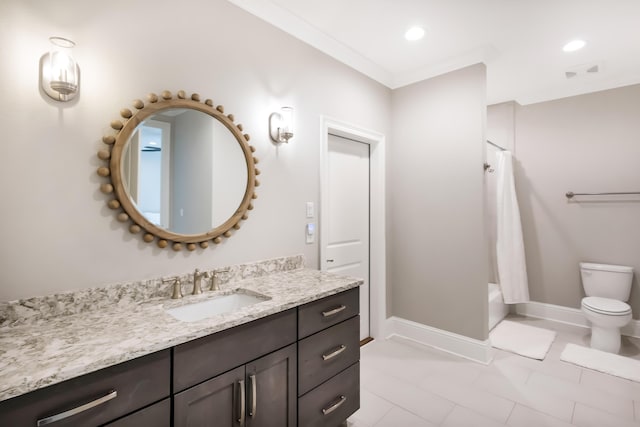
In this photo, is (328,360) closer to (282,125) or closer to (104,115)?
(282,125)

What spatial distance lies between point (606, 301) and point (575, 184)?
125cm

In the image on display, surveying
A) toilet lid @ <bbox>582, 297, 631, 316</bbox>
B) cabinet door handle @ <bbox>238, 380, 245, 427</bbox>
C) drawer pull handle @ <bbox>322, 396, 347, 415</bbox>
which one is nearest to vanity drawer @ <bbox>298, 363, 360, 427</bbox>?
drawer pull handle @ <bbox>322, 396, 347, 415</bbox>

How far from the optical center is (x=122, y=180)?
1.41 m

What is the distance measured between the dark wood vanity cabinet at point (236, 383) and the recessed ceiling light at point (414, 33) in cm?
195

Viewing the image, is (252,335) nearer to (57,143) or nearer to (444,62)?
(57,143)

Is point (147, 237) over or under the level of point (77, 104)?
under

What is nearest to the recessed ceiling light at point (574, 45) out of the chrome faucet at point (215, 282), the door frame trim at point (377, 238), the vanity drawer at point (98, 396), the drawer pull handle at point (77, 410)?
the door frame trim at point (377, 238)

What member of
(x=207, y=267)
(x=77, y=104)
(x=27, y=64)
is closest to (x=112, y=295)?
(x=207, y=267)

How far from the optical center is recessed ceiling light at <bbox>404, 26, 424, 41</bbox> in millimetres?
2308

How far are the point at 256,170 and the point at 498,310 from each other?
10.3 ft

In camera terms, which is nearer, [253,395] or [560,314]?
[253,395]

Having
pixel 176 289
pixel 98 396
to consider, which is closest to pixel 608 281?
pixel 176 289

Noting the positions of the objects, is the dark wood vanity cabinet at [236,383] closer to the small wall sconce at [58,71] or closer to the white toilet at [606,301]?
the small wall sconce at [58,71]

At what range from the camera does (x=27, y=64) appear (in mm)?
1219
